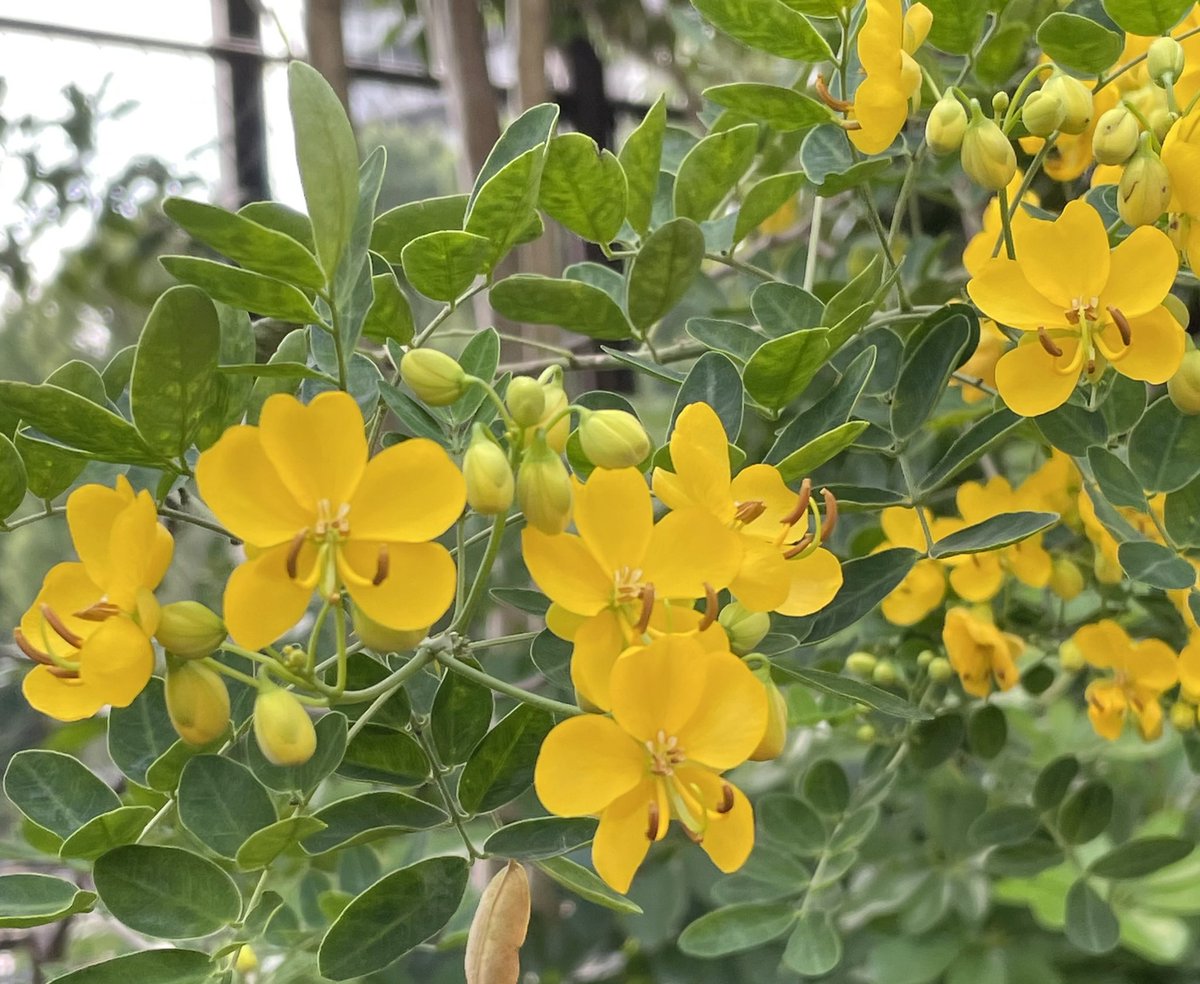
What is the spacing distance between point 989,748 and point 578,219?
0.41 metres

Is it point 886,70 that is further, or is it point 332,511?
point 886,70

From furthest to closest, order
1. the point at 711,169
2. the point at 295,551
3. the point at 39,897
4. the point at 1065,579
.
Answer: the point at 1065,579, the point at 711,169, the point at 39,897, the point at 295,551

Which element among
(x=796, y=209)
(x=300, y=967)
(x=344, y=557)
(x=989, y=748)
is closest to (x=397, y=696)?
(x=344, y=557)

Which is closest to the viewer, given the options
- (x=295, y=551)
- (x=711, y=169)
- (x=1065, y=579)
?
(x=295, y=551)

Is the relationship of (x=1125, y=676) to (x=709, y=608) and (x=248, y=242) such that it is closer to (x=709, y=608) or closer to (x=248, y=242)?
(x=709, y=608)

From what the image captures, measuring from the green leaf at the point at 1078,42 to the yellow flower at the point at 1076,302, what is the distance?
8cm

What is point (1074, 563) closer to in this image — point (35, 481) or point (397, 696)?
point (397, 696)

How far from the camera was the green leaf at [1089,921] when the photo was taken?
700mm

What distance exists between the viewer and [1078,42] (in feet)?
1.42

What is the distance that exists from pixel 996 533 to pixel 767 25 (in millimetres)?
213

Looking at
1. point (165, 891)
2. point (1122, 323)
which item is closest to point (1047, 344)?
point (1122, 323)

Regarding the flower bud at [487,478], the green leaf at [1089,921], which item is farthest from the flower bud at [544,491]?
the green leaf at [1089,921]

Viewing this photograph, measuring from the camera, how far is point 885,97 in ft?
1.38

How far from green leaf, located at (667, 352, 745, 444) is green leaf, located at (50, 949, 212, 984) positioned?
24 cm
